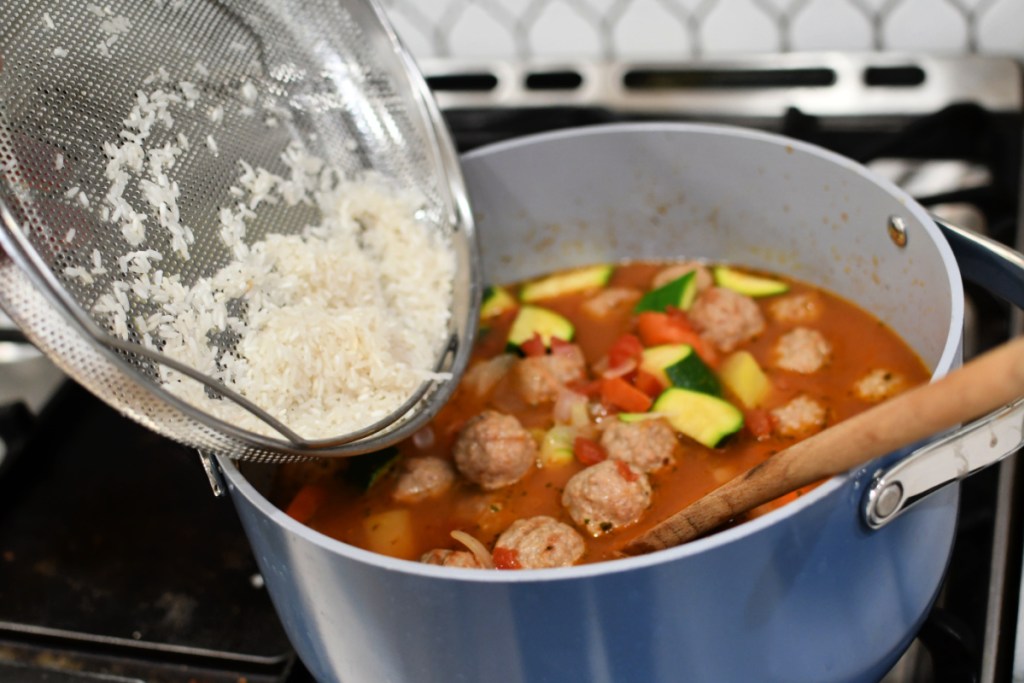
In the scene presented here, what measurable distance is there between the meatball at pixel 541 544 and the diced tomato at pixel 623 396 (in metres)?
0.36

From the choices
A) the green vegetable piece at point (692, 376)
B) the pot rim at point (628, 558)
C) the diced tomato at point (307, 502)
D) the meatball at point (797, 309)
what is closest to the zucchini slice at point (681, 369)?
the green vegetable piece at point (692, 376)

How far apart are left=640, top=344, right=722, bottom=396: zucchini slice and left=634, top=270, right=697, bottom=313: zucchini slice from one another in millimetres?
161

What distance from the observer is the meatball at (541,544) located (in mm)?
1525

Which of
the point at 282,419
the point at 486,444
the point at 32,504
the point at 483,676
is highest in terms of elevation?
the point at 282,419

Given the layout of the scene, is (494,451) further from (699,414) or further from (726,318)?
(726,318)

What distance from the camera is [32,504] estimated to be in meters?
2.04

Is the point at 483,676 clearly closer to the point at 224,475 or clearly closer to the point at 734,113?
the point at 224,475

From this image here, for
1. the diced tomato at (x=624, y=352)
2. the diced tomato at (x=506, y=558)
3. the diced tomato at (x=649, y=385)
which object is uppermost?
the diced tomato at (x=506, y=558)

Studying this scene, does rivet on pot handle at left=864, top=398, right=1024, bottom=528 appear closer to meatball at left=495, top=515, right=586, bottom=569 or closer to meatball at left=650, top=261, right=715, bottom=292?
meatball at left=495, top=515, right=586, bottom=569

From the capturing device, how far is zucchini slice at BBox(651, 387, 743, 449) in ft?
5.86

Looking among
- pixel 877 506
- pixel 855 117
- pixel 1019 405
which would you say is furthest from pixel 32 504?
pixel 855 117

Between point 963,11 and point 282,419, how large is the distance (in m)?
1.79

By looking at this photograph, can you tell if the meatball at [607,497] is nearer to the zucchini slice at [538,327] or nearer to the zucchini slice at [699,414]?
the zucchini slice at [699,414]

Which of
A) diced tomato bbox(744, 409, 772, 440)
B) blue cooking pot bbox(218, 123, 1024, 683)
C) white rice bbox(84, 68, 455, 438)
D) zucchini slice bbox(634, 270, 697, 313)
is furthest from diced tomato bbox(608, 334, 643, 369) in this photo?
blue cooking pot bbox(218, 123, 1024, 683)
